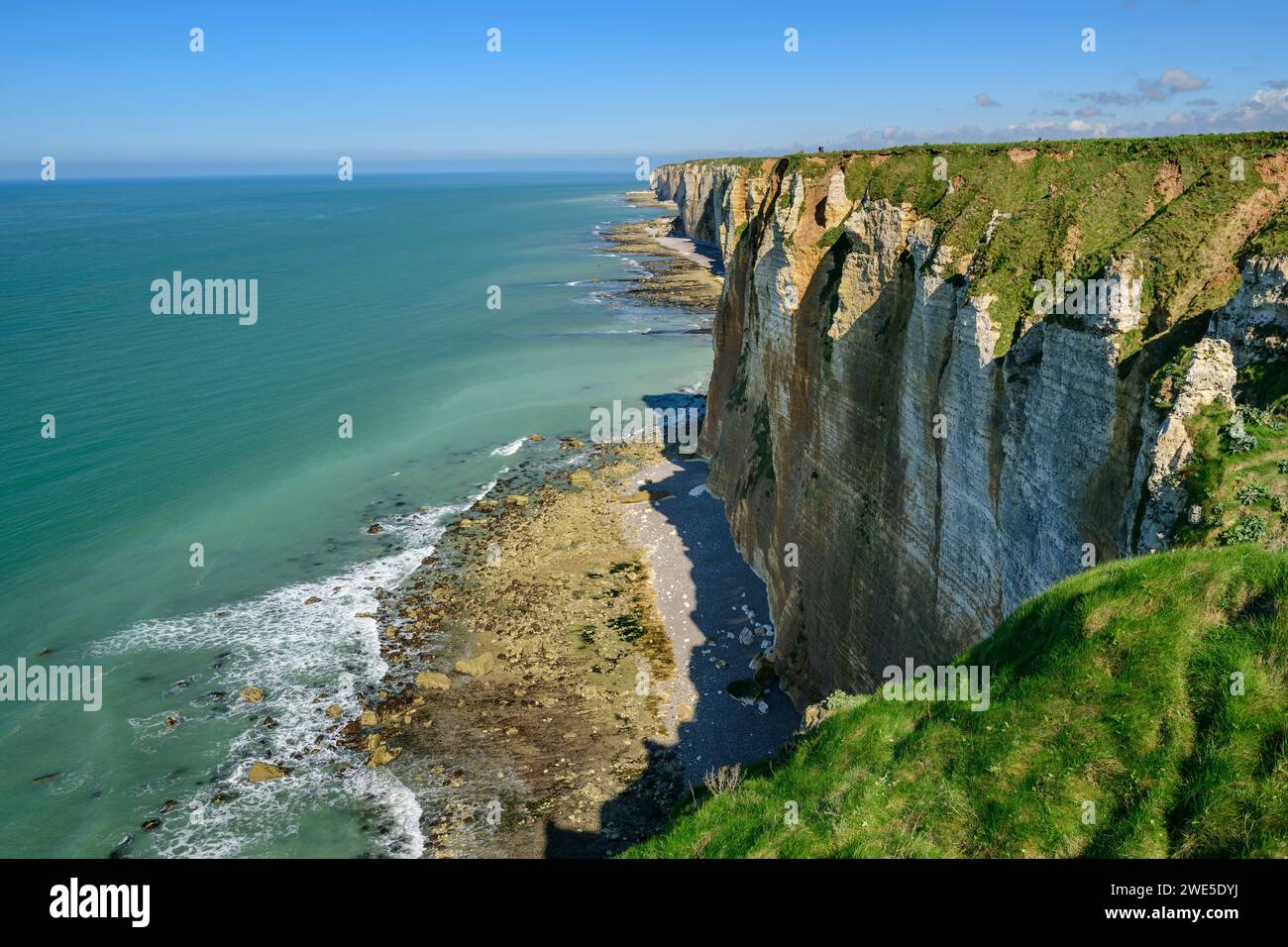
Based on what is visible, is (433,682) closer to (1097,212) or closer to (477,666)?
(477,666)

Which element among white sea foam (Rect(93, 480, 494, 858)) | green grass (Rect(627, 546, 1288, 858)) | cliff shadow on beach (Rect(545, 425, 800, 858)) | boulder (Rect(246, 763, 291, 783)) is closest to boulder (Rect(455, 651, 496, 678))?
white sea foam (Rect(93, 480, 494, 858))

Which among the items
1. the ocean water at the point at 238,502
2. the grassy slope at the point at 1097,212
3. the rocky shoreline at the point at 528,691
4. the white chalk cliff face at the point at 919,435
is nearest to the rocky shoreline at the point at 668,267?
the ocean water at the point at 238,502

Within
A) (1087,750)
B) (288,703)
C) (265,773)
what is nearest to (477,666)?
(288,703)

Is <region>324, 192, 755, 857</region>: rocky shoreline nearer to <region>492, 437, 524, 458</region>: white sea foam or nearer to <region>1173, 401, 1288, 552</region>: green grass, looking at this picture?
<region>492, 437, 524, 458</region>: white sea foam

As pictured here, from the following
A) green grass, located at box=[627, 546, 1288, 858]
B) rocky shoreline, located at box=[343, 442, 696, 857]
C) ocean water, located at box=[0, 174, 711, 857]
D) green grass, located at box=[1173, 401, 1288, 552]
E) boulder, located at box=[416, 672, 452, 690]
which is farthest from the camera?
boulder, located at box=[416, 672, 452, 690]

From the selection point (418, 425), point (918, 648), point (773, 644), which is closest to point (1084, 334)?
point (918, 648)

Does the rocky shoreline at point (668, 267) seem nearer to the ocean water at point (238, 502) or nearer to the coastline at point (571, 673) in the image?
the ocean water at point (238, 502)

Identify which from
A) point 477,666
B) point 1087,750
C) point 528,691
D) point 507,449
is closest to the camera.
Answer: point 1087,750
